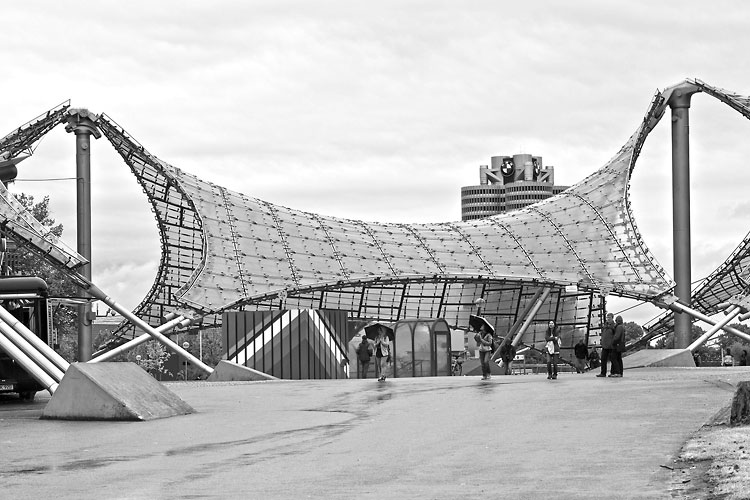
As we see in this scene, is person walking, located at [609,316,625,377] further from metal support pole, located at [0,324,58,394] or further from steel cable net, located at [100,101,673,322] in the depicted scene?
steel cable net, located at [100,101,673,322]

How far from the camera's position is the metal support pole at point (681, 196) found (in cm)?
6800

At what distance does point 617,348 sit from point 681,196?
35917 mm

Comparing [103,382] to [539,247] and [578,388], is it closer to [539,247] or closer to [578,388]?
[578,388]

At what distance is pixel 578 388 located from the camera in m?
28.3

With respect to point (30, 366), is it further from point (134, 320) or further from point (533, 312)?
point (533, 312)

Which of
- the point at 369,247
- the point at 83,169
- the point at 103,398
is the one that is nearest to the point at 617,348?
the point at 103,398

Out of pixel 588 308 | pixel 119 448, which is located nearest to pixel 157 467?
pixel 119 448

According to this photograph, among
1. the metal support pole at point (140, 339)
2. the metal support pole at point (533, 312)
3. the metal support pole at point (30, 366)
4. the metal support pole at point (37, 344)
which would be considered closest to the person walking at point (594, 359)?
the metal support pole at point (533, 312)

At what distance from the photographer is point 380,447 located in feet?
54.8

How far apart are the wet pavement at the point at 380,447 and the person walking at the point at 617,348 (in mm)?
5780

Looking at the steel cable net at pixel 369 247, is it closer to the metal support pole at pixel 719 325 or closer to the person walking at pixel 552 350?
the metal support pole at pixel 719 325

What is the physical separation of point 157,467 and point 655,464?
18.0 ft

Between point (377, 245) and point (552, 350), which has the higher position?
point (377, 245)

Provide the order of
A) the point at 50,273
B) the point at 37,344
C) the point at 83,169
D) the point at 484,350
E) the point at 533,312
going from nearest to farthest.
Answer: the point at 37,344, the point at 484,350, the point at 83,169, the point at 533,312, the point at 50,273
